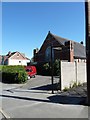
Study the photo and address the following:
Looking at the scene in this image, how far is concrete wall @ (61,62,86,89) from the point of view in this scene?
18453mm

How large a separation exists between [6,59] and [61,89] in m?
56.8

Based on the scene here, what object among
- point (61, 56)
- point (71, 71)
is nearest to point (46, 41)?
point (61, 56)

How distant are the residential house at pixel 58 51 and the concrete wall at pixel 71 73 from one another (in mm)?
13073

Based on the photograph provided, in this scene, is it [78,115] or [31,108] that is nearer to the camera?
[78,115]

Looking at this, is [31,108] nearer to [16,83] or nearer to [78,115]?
[78,115]

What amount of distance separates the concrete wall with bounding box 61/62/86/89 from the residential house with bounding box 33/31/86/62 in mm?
13073

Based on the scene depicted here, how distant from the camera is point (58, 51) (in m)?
38.8

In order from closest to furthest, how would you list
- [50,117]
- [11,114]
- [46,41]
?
[50,117] < [11,114] < [46,41]

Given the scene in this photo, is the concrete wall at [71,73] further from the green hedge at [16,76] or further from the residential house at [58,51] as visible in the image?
the residential house at [58,51]

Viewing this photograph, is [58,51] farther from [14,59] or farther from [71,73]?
[14,59]

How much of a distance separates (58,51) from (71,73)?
62.8 feet

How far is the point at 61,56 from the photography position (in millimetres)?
38281

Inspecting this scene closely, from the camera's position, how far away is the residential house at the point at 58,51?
36.7 m

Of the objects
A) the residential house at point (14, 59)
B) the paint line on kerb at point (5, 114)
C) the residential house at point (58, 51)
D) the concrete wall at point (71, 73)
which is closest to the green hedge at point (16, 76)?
the concrete wall at point (71, 73)
